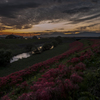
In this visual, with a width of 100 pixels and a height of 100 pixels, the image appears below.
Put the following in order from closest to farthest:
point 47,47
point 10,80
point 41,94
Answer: point 41,94 → point 10,80 → point 47,47

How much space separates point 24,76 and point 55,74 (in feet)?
14.0

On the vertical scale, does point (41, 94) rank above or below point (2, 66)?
above

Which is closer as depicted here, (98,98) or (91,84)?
(98,98)

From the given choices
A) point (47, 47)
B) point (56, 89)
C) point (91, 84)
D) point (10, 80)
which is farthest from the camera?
point (47, 47)

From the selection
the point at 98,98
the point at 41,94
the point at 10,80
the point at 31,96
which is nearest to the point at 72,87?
the point at 98,98

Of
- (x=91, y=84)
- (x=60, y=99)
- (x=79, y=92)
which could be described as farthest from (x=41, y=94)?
(x=91, y=84)

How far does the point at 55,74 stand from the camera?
498cm

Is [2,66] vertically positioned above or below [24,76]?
below

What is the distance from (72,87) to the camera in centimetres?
332

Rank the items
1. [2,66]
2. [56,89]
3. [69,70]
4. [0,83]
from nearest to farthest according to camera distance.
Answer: [56,89], [69,70], [0,83], [2,66]

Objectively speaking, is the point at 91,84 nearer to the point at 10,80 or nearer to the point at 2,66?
the point at 10,80

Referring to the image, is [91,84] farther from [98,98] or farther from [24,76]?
[24,76]

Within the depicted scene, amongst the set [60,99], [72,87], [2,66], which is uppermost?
[72,87]

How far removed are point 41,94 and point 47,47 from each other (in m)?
34.8
